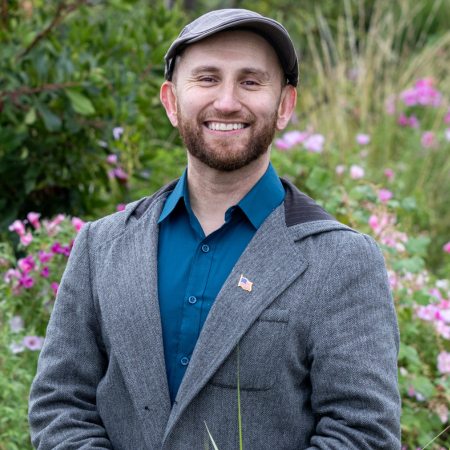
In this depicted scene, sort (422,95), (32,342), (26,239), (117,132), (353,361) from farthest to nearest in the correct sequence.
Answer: (422,95) < (117,132) < (26,239) < (32,342) < (353,361)

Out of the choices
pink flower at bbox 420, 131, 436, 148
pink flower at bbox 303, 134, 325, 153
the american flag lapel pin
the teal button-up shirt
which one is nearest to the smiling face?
the teal button-up shirt

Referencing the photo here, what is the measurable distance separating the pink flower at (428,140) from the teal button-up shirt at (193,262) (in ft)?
12.8

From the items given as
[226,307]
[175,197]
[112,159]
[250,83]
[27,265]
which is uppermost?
[250,83]

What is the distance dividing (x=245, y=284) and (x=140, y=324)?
0.77ft

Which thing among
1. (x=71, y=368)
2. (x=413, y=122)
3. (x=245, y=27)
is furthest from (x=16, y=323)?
(x=413, y=122)

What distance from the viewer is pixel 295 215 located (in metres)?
1.93

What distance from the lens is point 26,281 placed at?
3.14 meters

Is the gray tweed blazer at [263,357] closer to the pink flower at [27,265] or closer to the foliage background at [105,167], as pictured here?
the foliage background at [105,167]

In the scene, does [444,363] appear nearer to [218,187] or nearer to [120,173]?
[218,187]

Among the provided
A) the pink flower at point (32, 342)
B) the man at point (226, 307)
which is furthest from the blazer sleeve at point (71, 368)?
the pink flower at point (32, 342)

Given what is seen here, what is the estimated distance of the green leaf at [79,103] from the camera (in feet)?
12.2

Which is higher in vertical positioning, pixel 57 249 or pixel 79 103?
pixel 79 103

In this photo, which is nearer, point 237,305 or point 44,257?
point 237,305

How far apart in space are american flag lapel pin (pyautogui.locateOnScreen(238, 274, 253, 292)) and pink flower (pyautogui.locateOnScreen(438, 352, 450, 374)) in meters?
1.56
